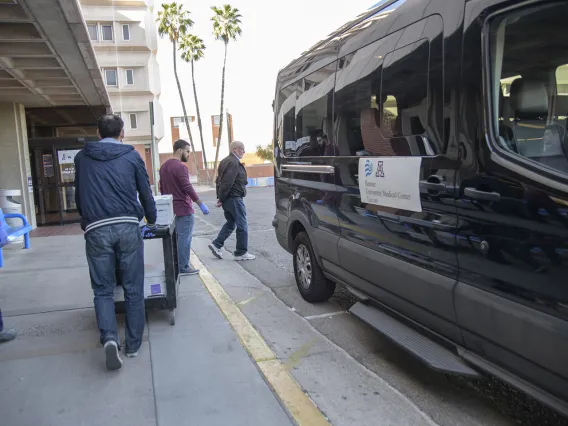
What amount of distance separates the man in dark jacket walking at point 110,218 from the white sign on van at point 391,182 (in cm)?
175

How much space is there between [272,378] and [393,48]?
258 cm

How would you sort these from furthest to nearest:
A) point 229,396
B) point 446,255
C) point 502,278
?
point 229,396 < point 446,255 < point 502,278

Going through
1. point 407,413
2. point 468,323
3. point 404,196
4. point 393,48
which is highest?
point 393,48

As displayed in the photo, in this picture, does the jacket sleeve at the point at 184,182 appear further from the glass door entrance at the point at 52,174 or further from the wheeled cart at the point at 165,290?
the glass door entrance at the point at 52,174

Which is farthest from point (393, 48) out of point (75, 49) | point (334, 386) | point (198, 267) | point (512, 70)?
point (75, 49)

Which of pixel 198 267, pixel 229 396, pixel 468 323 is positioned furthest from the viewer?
pixel 198 267

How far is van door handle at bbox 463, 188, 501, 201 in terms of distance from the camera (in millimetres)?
2488

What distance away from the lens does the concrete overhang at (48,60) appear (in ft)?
19.1

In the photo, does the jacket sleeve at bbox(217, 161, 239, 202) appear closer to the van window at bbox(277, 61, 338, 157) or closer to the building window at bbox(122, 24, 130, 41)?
the van window at bbox(277, 61, 338, 157)

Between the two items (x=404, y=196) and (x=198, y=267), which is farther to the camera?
(x=198, y=267)

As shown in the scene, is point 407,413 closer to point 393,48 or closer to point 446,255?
point 446,255

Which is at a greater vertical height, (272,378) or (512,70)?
(512,70)

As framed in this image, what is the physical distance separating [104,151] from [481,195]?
2.61m

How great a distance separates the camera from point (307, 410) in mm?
3004
